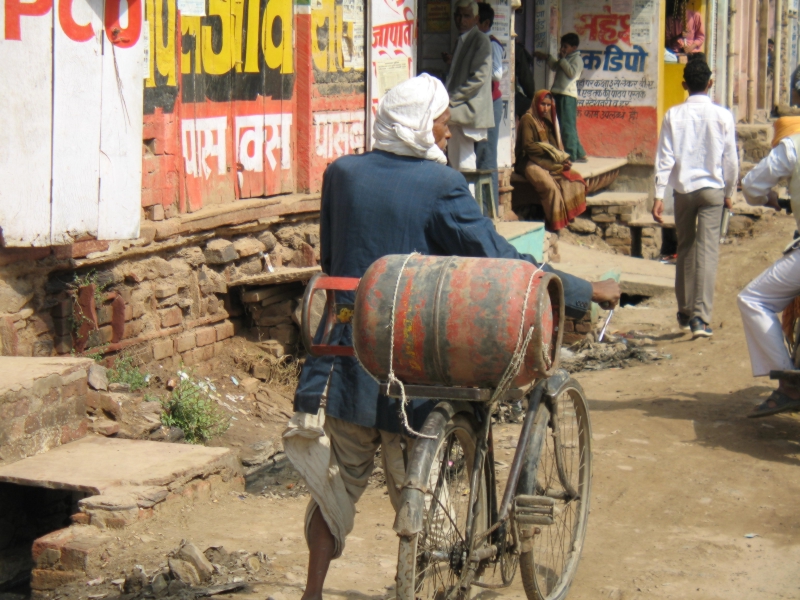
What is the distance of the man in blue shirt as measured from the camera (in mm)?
3061

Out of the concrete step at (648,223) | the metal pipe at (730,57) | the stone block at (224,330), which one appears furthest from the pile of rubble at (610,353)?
the metal pipe at (730,57)

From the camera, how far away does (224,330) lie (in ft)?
22.2

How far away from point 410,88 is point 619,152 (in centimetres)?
1030

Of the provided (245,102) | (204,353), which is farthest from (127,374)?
(245,102)

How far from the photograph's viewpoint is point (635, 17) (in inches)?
499

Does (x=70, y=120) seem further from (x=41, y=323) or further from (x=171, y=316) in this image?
(x=171, y=316)

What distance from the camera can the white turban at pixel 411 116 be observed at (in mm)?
3080

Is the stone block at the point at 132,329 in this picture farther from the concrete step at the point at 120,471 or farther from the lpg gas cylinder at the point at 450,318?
the lpg gas cylinder at the point at 450,318

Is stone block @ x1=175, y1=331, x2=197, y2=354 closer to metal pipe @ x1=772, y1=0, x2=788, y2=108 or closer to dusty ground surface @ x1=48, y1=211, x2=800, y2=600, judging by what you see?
dusty ground surface @ x1=48, y1=211, x2=800, y2=600

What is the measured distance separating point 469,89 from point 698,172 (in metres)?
2.25

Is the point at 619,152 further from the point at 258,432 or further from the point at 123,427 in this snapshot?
the point at 123,427

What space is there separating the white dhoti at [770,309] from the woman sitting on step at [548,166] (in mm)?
5492

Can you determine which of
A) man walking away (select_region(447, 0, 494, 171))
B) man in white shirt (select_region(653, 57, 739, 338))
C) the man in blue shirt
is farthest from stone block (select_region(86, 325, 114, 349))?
man in white shirt (select_region(653, 57, 739, 338))

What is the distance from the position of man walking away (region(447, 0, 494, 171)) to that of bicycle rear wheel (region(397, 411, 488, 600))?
6.02 metres
